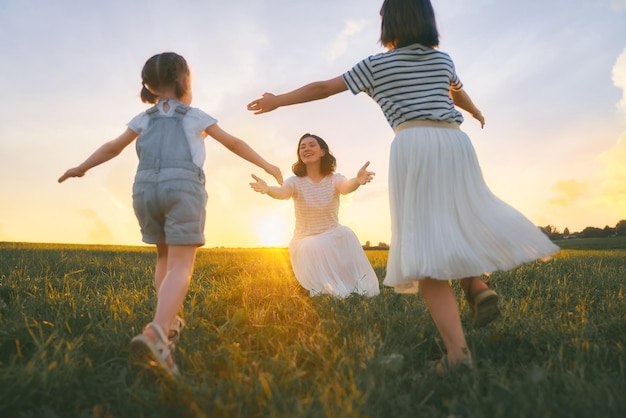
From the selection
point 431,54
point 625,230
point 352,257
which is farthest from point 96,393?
point 625,230

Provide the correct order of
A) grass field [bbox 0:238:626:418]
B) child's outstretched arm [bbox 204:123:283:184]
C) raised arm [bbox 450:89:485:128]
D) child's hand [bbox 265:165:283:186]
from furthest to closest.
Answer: raised arm [bbox 450:89:485:128] → child's hand [bbox 265:165:283:186] → child's outstretched arm [bbox 204:123:283:184] → grass field [bbox 0:238:626:418]

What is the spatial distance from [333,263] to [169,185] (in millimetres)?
3460

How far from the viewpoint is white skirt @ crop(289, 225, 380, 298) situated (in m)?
6.09

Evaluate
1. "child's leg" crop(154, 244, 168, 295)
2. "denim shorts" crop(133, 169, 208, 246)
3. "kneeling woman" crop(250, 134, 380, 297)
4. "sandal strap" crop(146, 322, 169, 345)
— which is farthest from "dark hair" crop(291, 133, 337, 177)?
"sandal strap" crop(146, 322, 169, 345)

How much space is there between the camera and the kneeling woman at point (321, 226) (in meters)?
6.16

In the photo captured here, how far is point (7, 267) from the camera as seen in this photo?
7.27 metres

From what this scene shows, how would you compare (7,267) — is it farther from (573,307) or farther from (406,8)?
(573,307)

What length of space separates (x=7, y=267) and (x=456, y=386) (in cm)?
709

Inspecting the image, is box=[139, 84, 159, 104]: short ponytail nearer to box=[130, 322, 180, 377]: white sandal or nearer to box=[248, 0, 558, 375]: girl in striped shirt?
box=[248, 0, 558, 375]: girl in striped shirt

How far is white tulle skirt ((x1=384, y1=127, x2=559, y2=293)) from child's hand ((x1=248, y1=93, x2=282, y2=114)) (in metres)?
0.96

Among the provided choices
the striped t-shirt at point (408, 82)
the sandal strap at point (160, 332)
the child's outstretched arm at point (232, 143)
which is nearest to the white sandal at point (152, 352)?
the sandal strap at point (160, 332)

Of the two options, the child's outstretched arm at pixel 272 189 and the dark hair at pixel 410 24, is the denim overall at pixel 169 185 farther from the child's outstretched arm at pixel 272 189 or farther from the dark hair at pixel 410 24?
the child's outstretched arm at pixel 272 189

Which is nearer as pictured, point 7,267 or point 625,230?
point 7,267

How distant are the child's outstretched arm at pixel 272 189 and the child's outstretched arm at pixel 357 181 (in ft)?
2.24
